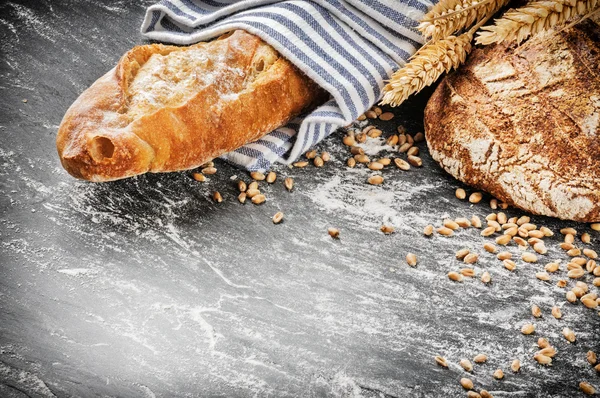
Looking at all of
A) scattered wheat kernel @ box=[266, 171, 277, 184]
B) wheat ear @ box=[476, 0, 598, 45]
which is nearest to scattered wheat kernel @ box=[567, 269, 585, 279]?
wheat ear @ box=[476, 0, 598, 45]

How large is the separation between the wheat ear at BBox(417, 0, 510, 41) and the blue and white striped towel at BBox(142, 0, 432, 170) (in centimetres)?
18

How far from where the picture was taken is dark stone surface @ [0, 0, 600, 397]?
161 cm

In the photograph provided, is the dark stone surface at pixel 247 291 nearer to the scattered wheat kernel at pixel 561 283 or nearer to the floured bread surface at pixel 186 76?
the scattered wheat kernel at pixel 561 283

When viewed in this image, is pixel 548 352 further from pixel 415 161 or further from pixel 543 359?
pixel 415 161

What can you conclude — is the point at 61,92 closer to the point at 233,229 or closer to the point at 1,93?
the point at 1,93

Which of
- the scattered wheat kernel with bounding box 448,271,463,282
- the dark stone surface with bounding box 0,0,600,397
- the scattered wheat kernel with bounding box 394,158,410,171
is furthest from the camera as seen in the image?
the scattered wheat kernel with bounding box 394,158,410,171

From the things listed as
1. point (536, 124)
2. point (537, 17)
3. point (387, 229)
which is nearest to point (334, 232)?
point (387, 229)

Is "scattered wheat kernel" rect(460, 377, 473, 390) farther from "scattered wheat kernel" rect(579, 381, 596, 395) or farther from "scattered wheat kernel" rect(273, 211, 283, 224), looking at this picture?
"scattered wheat kernel" rect(273, 211, 283, 224)

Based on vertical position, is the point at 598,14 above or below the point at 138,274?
above

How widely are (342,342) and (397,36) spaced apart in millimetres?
1092

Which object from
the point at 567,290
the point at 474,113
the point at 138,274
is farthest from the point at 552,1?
the point at 138,274

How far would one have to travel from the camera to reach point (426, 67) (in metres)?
2.00

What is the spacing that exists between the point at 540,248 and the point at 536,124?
38cm

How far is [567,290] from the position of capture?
1.88 metres
